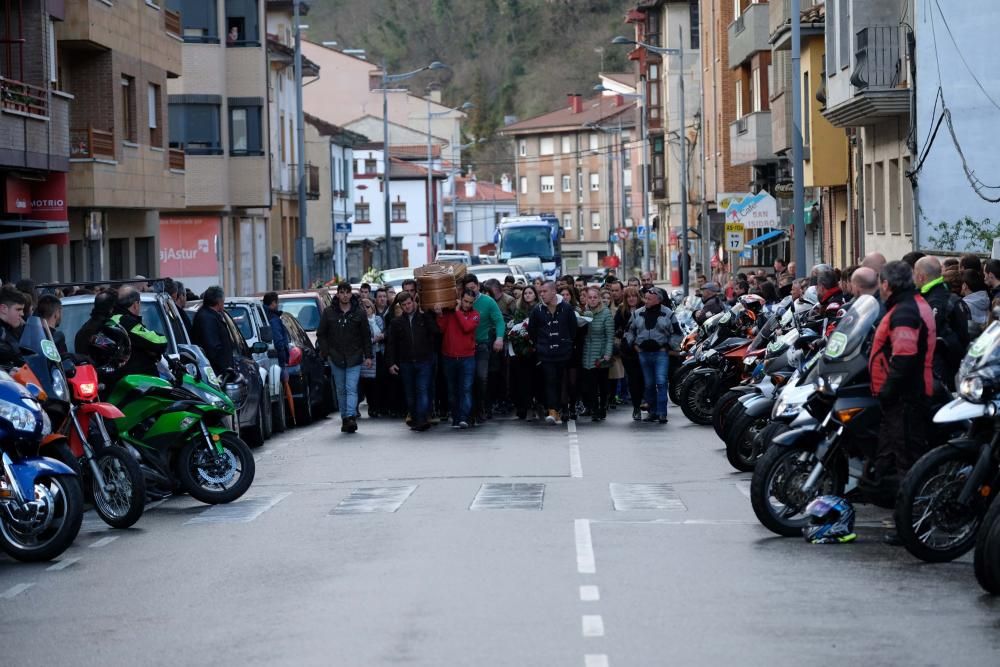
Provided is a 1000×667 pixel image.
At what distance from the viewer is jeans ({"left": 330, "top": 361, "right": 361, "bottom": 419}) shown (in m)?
22.8

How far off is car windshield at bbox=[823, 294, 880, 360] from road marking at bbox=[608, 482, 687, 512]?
2.12 m

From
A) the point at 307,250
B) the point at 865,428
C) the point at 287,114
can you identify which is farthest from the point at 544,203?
the point at 865,428

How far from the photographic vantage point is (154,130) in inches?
1526

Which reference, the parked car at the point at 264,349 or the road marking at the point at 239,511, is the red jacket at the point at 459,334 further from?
the road marking at the point at 239,511

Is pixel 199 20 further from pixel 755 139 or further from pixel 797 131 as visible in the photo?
pixel 797 131

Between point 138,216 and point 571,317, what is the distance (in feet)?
60.5

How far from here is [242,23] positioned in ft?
177

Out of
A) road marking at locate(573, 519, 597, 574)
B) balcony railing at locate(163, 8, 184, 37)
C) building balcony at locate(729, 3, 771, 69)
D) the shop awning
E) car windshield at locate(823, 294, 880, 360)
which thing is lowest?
road marking at locate(573, 519, 597, 574)

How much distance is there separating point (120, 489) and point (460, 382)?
9970 millimetres

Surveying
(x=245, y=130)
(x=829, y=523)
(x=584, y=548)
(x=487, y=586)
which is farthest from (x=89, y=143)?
(x=487, y=586)

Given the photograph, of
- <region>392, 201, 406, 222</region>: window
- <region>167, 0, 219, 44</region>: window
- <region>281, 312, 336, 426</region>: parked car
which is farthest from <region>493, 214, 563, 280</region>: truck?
<region>281, 312, 336, 426</region>: parked car

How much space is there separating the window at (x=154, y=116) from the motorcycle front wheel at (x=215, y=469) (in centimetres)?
2394

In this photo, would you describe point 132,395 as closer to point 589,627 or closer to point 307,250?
point 589,627

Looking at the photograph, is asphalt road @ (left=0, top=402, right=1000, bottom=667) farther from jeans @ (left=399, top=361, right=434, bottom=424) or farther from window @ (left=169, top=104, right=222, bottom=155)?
window @ (left=169, top=104, right=222, bottom=155)
